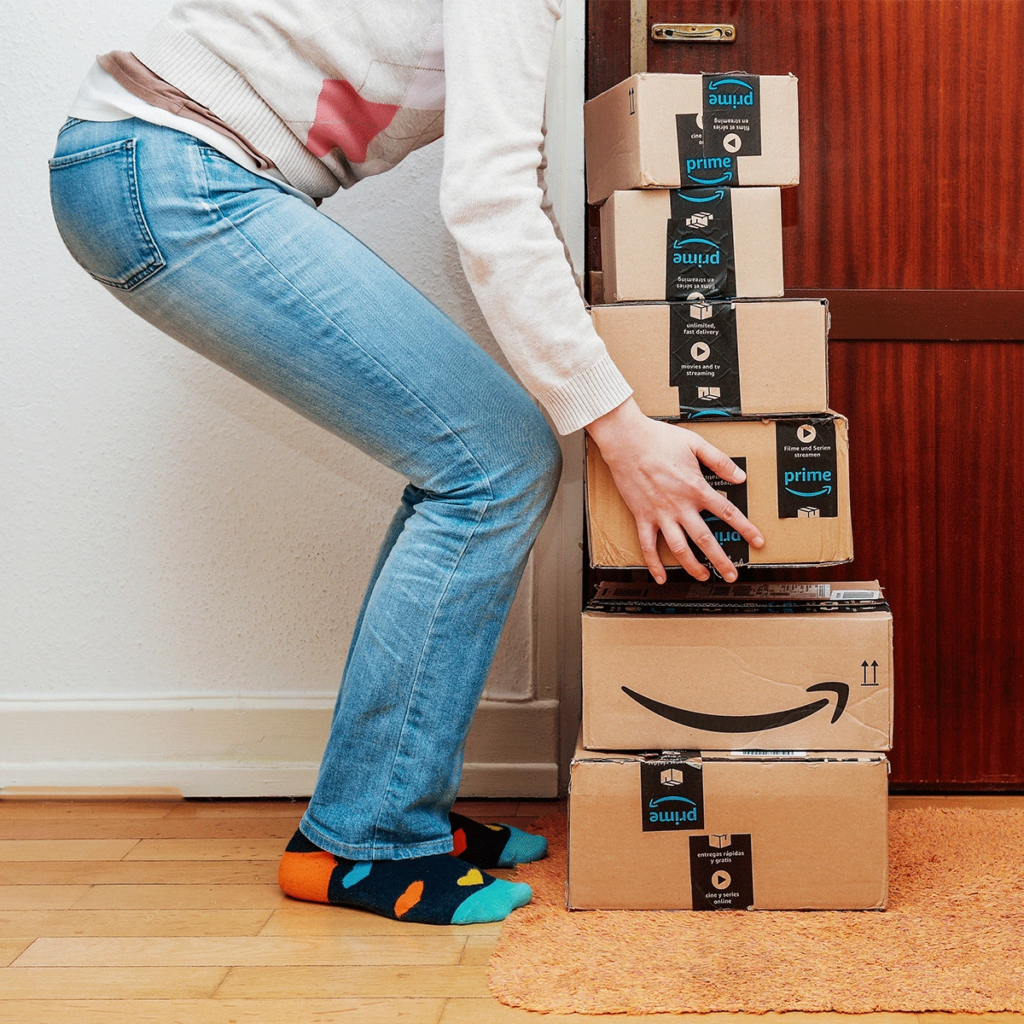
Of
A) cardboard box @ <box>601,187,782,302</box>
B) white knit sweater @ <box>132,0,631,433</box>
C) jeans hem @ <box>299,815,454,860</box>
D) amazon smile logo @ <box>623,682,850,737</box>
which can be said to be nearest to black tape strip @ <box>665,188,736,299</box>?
cardboard box @ <box>601,187,782,302</box>

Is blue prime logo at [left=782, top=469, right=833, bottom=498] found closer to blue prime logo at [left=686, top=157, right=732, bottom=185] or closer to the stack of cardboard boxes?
the stack of cardboard boxes

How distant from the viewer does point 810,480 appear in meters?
0.93

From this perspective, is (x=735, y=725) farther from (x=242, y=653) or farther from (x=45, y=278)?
(x=45, y=278)

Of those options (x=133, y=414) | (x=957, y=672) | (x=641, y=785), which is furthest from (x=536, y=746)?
(x=133, y=414)

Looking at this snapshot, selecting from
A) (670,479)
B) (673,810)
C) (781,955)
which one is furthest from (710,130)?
(781,955)

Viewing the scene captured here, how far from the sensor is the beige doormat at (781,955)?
81 centimetres

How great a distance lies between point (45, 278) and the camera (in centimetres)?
138

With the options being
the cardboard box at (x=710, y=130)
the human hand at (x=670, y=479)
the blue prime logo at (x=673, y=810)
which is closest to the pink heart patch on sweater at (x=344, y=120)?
the cardboard box at (x=710, y=130)

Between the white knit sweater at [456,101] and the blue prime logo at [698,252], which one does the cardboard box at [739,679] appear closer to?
the white knit sweater at [456,101]

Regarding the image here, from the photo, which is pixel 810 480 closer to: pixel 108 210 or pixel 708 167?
pixel 708 167

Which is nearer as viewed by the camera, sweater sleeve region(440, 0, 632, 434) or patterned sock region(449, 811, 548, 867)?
sweater sleeve region(440, 0, 632, 434)

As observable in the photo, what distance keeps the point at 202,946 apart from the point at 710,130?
930 mm

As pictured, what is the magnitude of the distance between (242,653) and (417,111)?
806mm

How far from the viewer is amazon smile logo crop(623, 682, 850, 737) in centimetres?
97
